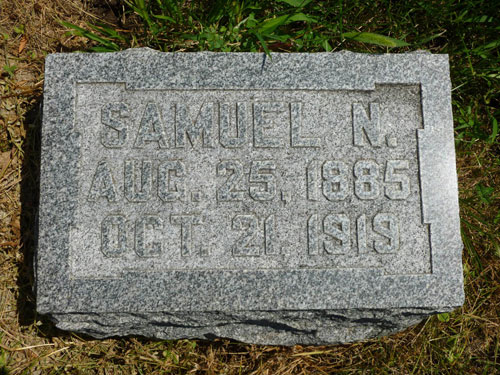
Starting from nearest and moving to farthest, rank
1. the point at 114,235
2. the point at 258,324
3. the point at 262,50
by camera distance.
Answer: the point at 114,235 < the point at 258,324 < the point at 262,50

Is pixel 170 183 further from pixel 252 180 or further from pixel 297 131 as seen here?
pixel 297 131

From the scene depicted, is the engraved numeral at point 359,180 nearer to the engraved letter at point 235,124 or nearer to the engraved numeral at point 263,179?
the engraved numeral at point 263,179

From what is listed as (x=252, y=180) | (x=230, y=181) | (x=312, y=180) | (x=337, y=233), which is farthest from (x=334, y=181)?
(x=230, y=181)

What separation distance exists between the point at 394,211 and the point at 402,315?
1.66 feet

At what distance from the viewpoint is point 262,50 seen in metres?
2.61

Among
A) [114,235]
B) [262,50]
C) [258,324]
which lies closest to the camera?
[114,235]

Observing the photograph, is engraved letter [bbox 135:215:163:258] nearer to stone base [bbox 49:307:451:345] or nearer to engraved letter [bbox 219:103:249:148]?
stone base [bbox 49:307:451:345]

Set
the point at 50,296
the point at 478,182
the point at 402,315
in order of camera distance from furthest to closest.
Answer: the point at 478,182 → the point at 402,315 → the point at 50,296

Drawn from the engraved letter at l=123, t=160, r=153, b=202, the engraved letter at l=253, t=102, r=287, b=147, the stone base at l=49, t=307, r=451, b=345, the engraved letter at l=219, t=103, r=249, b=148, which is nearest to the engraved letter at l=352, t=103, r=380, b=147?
the engraved letter at l=253, t=102, r=287, b=147

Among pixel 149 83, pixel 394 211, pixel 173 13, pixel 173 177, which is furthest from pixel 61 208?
pixel 394 211

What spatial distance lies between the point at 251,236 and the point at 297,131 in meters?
0.54

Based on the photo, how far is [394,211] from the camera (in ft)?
6.93

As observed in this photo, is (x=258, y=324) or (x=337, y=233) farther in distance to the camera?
(x=258, y=324)

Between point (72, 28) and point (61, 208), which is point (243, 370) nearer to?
Result: point (61, 208)
